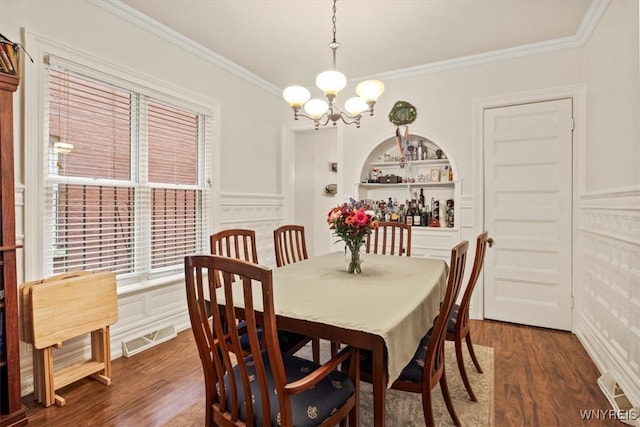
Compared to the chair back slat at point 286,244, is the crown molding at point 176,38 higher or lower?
higher

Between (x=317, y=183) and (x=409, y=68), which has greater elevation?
(x=409, y=68)

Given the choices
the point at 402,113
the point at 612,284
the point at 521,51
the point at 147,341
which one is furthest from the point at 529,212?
the point at 147,341

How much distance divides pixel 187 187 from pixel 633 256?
11.3ft

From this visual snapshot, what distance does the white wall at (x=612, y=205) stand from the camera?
1.99 m

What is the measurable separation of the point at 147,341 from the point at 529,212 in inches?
146

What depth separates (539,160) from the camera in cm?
330

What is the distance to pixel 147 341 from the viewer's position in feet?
9.32

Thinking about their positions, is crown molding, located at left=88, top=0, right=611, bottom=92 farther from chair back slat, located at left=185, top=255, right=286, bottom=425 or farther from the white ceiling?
chair back slat, located at left=185, top=255, right=286, bottom=425

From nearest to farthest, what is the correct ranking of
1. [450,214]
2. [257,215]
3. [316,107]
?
[316,107] < [450,214] < [257,215]

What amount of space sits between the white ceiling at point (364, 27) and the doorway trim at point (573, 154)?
1.57ft

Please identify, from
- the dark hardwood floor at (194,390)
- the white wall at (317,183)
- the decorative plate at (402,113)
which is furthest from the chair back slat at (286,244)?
the white wall at (317,183)

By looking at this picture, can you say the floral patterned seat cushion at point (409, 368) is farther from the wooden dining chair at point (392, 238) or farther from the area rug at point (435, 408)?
the wooden dining chair at point (392, 238)

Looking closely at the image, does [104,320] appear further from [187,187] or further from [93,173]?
[187,187]

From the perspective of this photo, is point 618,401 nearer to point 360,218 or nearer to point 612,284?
point 612,284
